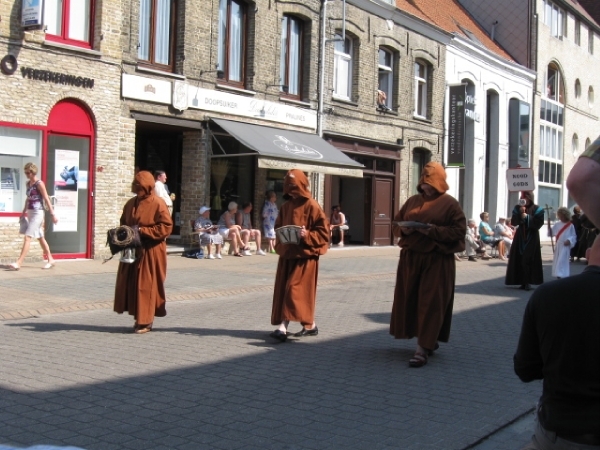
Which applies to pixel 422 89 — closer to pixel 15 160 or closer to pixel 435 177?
pixel 15 160

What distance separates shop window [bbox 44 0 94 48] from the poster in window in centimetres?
229

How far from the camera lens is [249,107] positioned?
63.7ft

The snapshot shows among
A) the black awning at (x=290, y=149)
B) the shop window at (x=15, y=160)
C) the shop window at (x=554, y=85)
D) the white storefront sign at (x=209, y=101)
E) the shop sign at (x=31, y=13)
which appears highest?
the shop window at (x=554, y=85)

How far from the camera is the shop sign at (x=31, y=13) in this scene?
45.3 feet

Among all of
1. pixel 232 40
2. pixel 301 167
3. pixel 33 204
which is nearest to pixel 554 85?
pixel 301 167

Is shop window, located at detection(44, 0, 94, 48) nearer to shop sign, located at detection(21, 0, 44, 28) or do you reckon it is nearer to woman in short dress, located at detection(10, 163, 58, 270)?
shop sign, located at detection(21, 0, 44, 28)

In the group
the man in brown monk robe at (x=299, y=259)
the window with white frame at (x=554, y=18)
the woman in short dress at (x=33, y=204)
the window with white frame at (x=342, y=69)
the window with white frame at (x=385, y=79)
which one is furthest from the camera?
the window with white frame at (x=554, y=18)

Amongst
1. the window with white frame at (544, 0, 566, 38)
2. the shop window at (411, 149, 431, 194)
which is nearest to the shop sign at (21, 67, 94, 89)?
the shop window at (411, 149, 431, 194)

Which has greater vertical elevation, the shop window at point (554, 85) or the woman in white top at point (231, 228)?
the shop window at point (554, 85)

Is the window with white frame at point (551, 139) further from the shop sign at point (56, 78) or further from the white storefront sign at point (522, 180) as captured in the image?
the shop sign at point (56, 78)

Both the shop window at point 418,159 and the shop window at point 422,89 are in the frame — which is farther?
the shop window at point 418,159

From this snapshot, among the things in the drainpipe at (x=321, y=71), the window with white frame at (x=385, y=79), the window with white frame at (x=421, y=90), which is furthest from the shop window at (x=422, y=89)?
the drainpipe at (x=321, y=71)

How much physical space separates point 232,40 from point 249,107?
5.69 feet

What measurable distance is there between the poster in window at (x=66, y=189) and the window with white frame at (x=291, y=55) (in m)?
7.32
